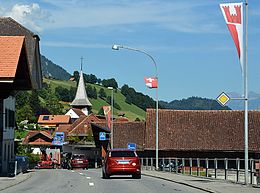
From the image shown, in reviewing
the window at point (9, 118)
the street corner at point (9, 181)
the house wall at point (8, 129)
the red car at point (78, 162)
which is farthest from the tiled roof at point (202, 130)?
the street corner at point (9, 181)

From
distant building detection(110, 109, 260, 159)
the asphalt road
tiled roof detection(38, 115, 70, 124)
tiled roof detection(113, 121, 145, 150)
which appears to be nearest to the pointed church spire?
tiled roof detection(38, 115, 70, 124)

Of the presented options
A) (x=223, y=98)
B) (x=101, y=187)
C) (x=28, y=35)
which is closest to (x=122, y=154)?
(x=101, y=187)

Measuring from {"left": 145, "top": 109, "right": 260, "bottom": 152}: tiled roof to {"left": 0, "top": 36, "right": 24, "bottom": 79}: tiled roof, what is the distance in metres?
42.0

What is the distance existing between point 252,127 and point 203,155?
7.19m

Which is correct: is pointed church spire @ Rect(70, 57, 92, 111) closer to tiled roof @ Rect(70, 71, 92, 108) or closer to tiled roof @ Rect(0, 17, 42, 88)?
tiled roof @ Rect(70, 71, 92, 108)

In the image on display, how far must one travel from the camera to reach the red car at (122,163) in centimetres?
3163

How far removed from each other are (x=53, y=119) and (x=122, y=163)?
147430 mm

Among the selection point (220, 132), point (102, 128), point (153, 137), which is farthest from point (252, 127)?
point (102, 128)

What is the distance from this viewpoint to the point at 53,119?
177 meters

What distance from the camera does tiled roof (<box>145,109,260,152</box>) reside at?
237 feet

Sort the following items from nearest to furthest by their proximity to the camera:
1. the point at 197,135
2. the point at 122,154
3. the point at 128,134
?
the point at 122,154 → the point at 197,135 → the point at 128,134

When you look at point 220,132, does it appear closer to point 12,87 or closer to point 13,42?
point 12,87

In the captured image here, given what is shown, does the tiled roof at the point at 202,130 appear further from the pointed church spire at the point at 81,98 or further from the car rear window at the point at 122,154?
the pointed church spire at the point at 81,98

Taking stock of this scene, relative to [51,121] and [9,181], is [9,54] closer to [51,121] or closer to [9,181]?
[9,181]
